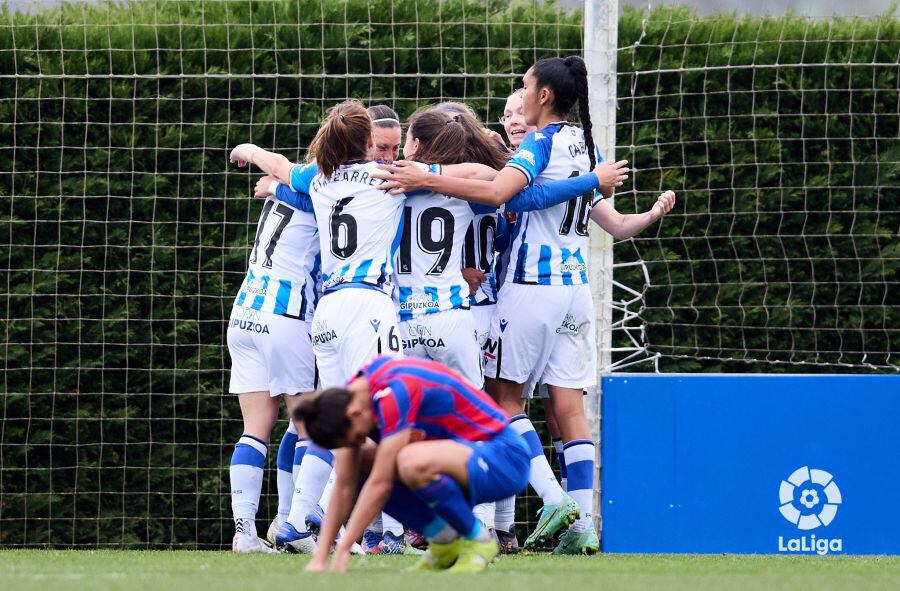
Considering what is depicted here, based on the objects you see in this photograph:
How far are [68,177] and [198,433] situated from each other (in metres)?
1.69

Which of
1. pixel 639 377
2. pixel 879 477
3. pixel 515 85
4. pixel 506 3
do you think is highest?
pixel 506 3

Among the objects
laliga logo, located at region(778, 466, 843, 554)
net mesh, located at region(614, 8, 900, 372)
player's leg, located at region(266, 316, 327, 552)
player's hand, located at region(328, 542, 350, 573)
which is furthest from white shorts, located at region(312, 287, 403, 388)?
net mesh, located at region(614, 8, 900, 372)

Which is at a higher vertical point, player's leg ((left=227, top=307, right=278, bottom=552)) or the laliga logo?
player's leg ((left=227, top=307, right=278, bottom=552))

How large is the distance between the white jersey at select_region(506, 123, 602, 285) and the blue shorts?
59.9 inches

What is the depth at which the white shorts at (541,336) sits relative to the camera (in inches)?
242

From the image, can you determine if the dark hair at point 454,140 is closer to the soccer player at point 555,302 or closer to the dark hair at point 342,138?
the soccer player at point 555,302

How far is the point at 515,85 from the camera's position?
8008 mm

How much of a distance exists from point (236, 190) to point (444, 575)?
163 inches

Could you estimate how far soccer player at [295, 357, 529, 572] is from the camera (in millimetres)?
4375

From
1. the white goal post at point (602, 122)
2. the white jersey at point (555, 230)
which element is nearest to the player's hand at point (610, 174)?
the white jersey at point (555, 230)

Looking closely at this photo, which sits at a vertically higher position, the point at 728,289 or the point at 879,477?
the point at 728,289

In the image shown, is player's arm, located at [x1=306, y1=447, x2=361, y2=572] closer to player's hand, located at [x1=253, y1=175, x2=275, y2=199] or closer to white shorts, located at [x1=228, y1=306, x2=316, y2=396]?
white shorts, located at [x1=228, y1=306, x2=316, y2=396]

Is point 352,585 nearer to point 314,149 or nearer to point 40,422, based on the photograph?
point 314,149

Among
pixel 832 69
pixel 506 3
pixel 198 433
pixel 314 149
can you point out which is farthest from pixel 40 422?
pixel 832 69
